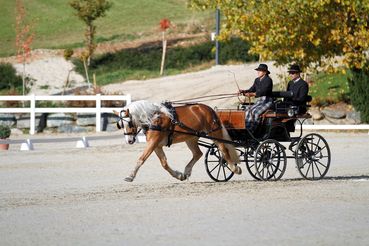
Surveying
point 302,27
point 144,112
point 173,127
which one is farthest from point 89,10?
point 144,112

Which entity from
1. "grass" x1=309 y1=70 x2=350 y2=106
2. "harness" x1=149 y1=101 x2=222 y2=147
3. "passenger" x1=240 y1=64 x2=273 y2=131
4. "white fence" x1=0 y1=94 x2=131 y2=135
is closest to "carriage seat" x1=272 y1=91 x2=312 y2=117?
"passenger" x1=240 y1=64 x2=273 y2=131

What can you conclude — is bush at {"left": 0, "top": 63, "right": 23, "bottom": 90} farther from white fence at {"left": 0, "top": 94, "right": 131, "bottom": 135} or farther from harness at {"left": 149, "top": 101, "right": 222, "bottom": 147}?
harness at {"left": 149, "top": 101, "right": 222, "bottom": 147}

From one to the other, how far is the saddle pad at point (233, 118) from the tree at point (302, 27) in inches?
503

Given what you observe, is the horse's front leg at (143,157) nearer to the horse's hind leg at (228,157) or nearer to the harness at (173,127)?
the harness at (173,127)

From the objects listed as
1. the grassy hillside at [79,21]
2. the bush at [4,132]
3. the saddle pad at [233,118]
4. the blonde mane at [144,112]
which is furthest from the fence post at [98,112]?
the grassy hillside at [79,21]

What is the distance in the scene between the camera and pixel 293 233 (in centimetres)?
1123

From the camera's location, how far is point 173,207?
44.2 feet

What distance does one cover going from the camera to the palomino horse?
15.9 meters

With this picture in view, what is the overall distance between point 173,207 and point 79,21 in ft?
189

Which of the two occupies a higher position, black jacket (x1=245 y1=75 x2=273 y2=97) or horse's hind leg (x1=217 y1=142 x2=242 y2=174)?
black jacket (x1=245 y1=75 x2=273 y2=97)

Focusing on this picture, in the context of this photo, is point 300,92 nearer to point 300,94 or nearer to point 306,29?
point 300,94

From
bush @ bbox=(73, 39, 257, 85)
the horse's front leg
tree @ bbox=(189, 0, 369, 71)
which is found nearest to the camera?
the horse's front leg

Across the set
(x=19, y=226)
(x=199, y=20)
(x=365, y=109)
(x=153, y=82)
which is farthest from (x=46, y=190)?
(x=199, y=20)

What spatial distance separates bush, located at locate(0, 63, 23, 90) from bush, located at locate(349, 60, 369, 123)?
1831 centimetres
